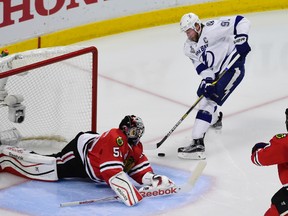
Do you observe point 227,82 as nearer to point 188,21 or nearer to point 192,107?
point 192,107

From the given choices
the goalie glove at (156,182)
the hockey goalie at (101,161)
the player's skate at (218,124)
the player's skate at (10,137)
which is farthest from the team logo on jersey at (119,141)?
the player's skate at (218,124)

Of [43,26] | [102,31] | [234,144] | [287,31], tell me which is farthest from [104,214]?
[287,31]

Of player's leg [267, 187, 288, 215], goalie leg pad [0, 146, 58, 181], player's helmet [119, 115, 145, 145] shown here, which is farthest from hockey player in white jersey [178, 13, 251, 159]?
player's leg [267, 187, 288, 215]

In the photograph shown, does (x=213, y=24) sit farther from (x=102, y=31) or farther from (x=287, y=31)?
(x=287, y=31)

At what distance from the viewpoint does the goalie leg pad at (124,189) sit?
12.8ft

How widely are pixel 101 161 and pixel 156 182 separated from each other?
0.29 metres

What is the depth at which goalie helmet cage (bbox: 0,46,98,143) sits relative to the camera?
173 inches

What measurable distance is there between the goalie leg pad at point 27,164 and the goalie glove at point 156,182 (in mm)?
464

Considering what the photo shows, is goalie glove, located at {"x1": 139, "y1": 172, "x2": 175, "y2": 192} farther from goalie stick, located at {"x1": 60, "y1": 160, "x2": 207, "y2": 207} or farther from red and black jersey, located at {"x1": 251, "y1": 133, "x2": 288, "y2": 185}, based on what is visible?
red and black jersey, located at {"x1": 251, "y1": 133, "x2": 288, "y2": 185}

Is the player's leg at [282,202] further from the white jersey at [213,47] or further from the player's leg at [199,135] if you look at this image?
the white jersey at [213,47]

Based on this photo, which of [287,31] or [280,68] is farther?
[287,31]

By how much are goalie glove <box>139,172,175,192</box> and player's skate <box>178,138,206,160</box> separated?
1.79 ft

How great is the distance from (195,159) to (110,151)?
2.67 ft

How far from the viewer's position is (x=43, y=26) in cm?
615
